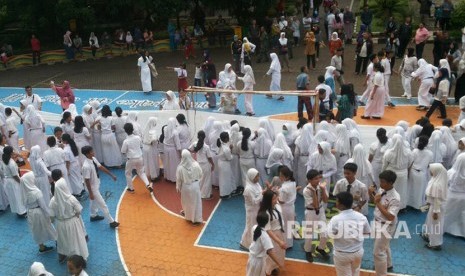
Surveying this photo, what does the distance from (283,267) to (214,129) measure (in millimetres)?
3925

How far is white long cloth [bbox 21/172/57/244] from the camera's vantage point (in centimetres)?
925

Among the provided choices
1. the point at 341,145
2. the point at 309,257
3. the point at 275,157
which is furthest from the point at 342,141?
the point at 309,257

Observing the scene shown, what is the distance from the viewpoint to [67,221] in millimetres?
8898

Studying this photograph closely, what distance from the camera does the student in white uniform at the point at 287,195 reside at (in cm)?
844

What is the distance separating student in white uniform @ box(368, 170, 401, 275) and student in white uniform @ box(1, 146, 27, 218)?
7.04 metres

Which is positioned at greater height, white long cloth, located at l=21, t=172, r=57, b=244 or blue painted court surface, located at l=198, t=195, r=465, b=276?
white long cloth, located at l=21, t=172, r=57, b=244

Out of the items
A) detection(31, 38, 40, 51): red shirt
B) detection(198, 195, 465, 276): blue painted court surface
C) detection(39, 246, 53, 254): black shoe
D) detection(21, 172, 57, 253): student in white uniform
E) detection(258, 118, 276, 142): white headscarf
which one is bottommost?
detection(39, 246, 53, 254): black shoe

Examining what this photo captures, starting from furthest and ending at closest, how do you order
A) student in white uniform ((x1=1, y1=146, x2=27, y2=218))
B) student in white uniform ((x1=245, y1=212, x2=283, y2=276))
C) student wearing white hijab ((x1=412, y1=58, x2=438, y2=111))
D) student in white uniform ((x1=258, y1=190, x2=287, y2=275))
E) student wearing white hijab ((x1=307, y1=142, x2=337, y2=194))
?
student wearing white hijab ((x1=412, y1=58, x2=438, y2=111)), student in white uniform ((x1=1, y1=146, x2=27, y2=218)), student wearing white hijab ((x1=307, y1=142, x2=337, y2=194)), student in white uniform ((x1=258, y1=190, x2=287, y2=275)), student in white uniform ((x1=245, y1=212, x2=283, y2=276))

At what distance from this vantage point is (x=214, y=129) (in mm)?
11656

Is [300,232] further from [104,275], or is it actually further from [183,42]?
[183,42]

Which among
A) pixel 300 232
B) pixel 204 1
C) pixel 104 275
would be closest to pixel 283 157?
pixel 300 232

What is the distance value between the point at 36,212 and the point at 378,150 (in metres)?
6.65

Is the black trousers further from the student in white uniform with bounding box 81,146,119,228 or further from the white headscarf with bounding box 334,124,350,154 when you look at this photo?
the student in white uniform with bounding box 81,146,119,228

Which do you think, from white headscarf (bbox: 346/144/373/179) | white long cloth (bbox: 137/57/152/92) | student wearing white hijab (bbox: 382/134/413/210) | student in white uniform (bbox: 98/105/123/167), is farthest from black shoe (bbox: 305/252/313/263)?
white long cloth (bbox: 137/57/152/92)
